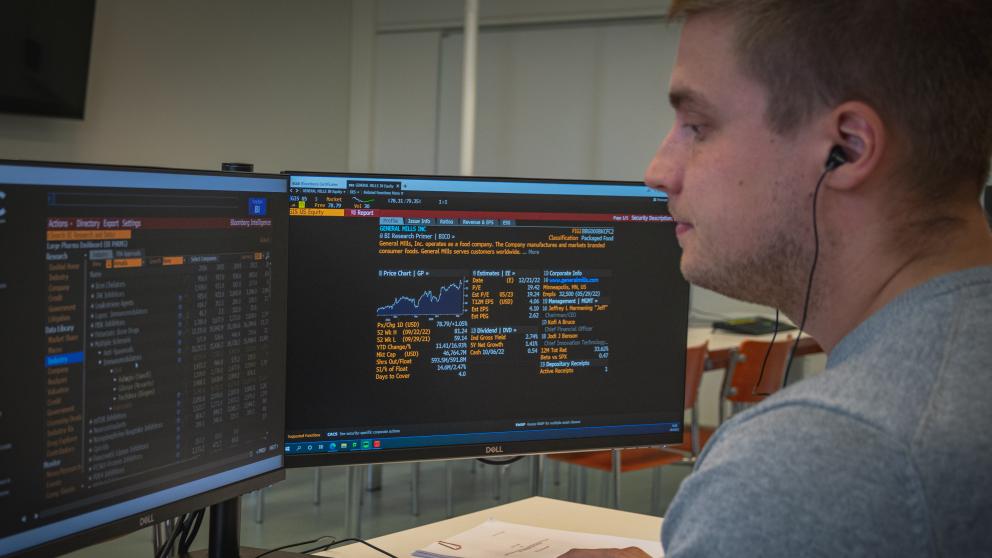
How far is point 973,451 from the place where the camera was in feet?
2.46

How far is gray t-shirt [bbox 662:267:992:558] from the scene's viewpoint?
75cm

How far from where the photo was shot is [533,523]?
183 centimetres

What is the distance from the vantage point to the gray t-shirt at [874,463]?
747mm

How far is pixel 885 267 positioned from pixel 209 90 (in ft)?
18.1

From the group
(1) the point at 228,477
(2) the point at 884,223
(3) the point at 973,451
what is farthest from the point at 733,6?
(1) the point at 228,477

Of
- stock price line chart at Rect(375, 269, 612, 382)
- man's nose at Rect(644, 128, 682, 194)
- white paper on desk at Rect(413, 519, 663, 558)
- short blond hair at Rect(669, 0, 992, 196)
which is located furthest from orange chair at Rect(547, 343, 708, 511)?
short blond hair at Rect(669, 0, 992, 196)

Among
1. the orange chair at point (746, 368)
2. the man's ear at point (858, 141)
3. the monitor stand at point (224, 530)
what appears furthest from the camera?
the orange chair at point (746, 368)

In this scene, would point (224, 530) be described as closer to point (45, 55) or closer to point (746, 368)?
point (746, 368)

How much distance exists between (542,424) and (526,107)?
525 cm

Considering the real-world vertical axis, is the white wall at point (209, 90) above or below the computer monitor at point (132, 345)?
above

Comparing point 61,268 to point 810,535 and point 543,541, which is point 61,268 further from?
point 543,541

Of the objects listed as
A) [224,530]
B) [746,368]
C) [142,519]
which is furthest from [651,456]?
[142,519]

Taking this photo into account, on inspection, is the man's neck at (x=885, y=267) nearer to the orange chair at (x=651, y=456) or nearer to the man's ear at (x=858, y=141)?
the man's ear at (x=858, y=141)

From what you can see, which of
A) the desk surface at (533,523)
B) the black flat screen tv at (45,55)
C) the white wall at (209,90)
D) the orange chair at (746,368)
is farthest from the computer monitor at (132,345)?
the white wall at (209,90)
